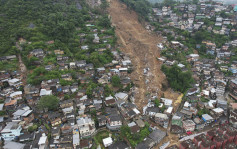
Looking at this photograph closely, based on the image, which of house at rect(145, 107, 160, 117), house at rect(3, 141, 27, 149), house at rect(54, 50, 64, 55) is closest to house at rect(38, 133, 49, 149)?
house at rect(3, 141, 27, 149)

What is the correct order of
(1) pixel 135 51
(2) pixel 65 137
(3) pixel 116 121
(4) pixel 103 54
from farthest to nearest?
1. (1) pixel 135 51
2. (4) pixel 103 54
3. (3) pixel 116 121
4. (2) pixel 65 137

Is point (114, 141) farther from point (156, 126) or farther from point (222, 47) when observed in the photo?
point (222, 47)

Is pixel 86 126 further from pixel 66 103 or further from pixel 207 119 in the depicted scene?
pixel 207 119

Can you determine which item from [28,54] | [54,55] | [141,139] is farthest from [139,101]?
[28,54]

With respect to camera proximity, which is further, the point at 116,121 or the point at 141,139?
the point at 116,121

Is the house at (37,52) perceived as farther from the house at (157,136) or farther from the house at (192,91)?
the house at (192,91)

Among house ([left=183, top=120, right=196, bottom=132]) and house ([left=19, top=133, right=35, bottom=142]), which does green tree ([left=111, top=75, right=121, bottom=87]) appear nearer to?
house ([left=183, top=120, right=196, bottom=132])

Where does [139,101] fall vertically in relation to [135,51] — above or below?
below

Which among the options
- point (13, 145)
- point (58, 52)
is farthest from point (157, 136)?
point (58, 52)
